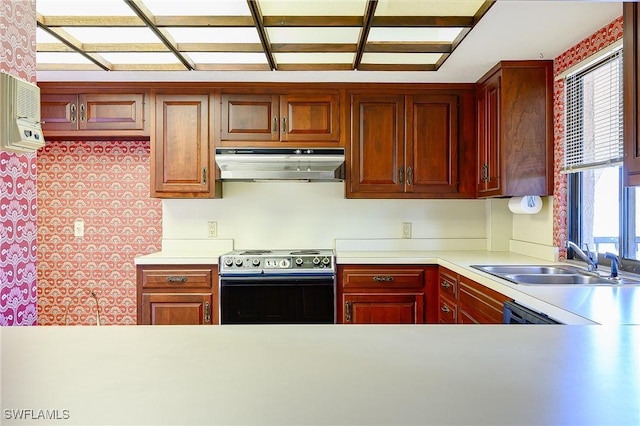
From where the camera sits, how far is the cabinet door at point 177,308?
277 centimetres

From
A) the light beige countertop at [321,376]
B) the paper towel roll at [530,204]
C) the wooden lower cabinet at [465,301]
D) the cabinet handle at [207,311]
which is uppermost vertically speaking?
the paper towel roll at [530,204]

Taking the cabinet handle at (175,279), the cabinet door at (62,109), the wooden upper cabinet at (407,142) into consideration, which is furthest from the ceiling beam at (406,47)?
the cabinet door at (62,109)

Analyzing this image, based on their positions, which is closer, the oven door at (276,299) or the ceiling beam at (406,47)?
the ceiling beam at (406,47)

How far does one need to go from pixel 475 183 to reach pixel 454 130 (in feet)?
1.45

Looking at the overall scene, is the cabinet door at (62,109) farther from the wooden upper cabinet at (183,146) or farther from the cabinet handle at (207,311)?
the cabinet handle at (207,311)

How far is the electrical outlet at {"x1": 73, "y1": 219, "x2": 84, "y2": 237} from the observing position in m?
3.30

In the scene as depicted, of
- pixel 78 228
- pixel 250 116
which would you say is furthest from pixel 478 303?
pixel 78 228

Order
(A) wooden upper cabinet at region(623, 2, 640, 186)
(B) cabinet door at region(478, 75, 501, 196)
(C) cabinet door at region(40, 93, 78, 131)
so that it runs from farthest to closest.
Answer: (C) cabinet door at region(40, 93, 78, 131)
(B) cabinet door at region(478, 75, 501, 196)
(A) wooden upper cabinet at region(623, 2, 640, 186)

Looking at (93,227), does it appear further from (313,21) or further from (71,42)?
(313,21)

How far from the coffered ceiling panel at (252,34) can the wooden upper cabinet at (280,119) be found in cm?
38

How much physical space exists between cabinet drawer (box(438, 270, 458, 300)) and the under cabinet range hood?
1.07 meters

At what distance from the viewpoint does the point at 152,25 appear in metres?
2.01

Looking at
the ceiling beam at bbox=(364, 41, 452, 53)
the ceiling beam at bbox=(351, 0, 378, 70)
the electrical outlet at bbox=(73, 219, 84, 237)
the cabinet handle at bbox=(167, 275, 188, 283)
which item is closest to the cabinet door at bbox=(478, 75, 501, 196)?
the ceiling beam at bbox=(364, 41, 452, 53)

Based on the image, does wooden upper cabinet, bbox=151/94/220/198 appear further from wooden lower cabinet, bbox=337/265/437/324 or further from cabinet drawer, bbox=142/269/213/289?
wooden lower cabinet, bbox=337/265/437/324
